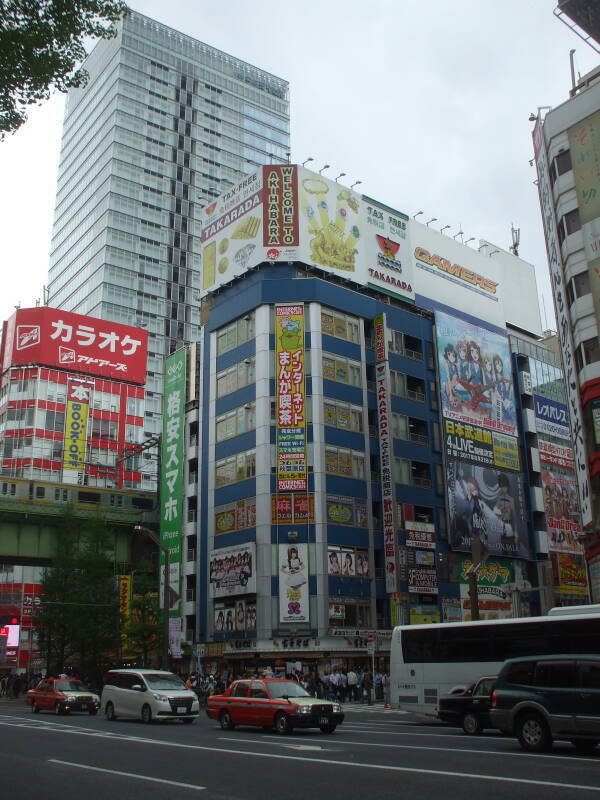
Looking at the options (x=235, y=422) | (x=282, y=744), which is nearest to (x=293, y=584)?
(x=235, y=422)

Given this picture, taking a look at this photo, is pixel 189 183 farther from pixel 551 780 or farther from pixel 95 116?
pixel 551 780

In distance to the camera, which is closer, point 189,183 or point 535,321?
point 535,321

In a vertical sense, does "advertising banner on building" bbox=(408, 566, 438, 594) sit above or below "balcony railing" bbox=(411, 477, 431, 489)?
below

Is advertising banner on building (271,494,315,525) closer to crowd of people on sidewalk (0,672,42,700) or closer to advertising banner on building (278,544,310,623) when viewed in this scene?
advertising banner on building (278,544,310,623)

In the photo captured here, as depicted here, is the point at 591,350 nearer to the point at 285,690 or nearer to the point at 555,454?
the point at 285,690

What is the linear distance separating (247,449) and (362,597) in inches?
506

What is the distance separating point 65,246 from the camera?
134375mm

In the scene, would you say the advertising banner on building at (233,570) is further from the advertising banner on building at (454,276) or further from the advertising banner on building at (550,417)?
the advertising banner on building at (550,417)

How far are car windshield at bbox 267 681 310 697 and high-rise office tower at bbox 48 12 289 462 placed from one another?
91200mm

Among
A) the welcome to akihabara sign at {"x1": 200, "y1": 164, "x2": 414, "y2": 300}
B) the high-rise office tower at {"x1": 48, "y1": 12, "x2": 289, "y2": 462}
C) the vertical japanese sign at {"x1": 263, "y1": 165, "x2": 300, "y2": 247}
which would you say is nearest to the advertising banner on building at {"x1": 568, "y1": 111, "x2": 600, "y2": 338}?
the welcome to akihabara sign at {"x1": 200, "y1": 164, "x2": 414, "y2": 300}

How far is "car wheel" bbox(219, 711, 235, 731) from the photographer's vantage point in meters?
23.0

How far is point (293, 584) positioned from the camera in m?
51.7

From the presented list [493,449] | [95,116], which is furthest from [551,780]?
[95,116]

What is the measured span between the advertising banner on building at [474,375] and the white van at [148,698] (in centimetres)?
4082
